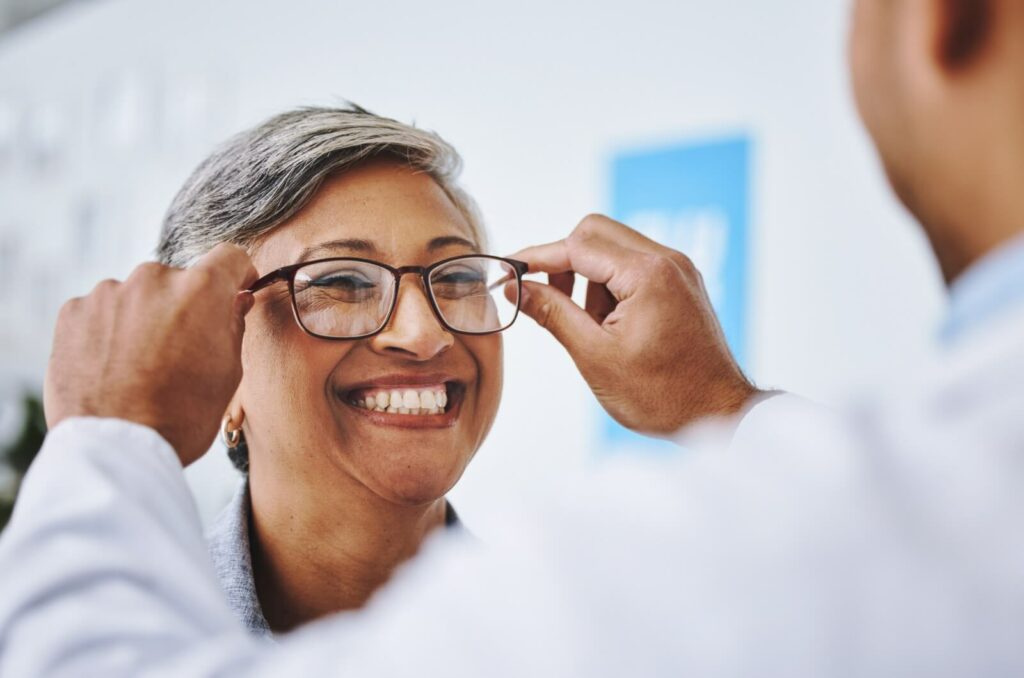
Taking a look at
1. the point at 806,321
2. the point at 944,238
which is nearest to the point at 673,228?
the point at 806,321

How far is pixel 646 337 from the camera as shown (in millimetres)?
1488

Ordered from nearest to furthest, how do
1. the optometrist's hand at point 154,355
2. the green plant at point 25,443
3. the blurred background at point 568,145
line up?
the optometrist's hand at point 154,355 → the blurred background at point 568,145 → the green plant at point 25,443

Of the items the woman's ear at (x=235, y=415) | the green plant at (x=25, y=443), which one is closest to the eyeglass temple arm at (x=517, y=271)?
the woman's ear at (x=235, y=415)

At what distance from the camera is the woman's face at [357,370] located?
4.96 ft

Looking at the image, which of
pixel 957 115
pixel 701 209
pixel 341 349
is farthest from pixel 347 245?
pixel 701 209

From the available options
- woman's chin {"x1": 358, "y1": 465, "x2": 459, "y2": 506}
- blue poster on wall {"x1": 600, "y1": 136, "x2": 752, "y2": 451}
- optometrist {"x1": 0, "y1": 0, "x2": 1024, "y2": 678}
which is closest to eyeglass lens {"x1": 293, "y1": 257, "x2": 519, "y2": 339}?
woman's chin {"x1": 358, "y1": 465, "x2": 459, "y2": 506}

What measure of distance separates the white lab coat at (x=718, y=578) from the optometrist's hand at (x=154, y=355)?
20 centimetres

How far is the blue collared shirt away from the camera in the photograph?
671 millimetres

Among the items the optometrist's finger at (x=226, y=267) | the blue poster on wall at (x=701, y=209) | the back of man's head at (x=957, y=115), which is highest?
the back of man's head at (x=957, y=115)

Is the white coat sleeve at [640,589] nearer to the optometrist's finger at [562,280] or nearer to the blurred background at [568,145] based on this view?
the optometrist's finger at [562,280]

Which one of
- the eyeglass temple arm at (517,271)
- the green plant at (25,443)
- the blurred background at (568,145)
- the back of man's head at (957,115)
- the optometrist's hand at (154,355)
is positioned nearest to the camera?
the back of man's head at (957,115)

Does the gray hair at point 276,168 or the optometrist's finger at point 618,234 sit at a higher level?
the gray hair at point 276,168

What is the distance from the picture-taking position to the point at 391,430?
4.99ft

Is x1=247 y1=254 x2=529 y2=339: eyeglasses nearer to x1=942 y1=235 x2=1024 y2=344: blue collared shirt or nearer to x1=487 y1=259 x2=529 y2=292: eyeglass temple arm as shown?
x1=487 y1=259 x2=529 y2=292: eyeglass temple arm
